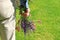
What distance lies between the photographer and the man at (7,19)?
246cm

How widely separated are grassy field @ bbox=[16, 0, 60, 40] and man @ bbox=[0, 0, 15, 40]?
121cm

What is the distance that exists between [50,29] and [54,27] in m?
0.12

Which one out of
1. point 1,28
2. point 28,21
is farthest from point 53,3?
point 1,28

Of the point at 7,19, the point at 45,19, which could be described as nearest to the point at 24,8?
the point at 7,19

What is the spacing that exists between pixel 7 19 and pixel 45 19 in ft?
7.31

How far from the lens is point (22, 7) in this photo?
8.86 ft

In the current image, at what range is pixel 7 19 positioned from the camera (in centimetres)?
256

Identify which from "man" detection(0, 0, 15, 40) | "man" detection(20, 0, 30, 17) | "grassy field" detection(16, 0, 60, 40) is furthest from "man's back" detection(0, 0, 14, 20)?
"grassy field" detection(16, 0, 60, 40)

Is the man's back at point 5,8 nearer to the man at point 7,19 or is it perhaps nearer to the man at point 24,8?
the man at point 7,19

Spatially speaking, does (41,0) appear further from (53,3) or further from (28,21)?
(28,21)

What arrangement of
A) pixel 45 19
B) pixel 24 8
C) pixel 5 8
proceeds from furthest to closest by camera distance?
pixel 45 19
pixel 24 8
pixel 5 8

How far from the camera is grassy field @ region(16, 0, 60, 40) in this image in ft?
13.5

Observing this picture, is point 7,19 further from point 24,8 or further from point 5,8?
point 24,8

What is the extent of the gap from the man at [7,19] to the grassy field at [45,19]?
121 centimetres
